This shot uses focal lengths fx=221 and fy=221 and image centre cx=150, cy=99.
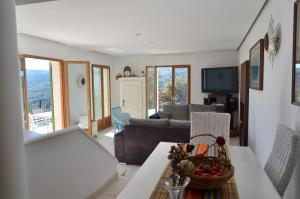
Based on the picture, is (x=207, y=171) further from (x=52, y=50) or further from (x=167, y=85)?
(x=167, y=85)

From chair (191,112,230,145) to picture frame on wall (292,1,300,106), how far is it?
3.63 feet

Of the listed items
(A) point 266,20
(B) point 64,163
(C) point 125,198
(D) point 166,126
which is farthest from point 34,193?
(A) point 266,20

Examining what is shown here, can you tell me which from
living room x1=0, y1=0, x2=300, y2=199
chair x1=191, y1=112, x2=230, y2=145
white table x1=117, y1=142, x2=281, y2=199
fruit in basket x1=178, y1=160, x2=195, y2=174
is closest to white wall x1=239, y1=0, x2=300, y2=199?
living room x1=0, y1=0, x2=300, y2=199

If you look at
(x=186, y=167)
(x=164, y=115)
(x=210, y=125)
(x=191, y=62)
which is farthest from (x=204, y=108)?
(x=186, y=167)

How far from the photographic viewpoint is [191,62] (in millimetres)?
7320

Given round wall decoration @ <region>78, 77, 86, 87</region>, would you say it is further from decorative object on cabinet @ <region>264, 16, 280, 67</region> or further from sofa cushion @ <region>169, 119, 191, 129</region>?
decorative object on cabinet @ <region>264, 16, 280, 67</region>

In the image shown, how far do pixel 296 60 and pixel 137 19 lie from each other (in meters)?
2.31

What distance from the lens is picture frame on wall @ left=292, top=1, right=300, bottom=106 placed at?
62.2 inches

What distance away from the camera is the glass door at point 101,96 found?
7008 mm

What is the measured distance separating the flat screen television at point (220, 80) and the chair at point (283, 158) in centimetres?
504

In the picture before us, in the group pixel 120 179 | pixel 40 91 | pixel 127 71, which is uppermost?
pixel 127 71

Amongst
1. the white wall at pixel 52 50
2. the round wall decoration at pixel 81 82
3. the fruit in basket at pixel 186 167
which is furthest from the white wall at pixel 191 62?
the fruit in basket at pixel 186 167

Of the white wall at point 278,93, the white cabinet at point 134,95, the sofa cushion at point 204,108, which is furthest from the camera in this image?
the white cabinet at point 134,95

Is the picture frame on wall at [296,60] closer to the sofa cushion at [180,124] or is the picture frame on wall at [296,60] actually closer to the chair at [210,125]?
the chair at [210,125]
